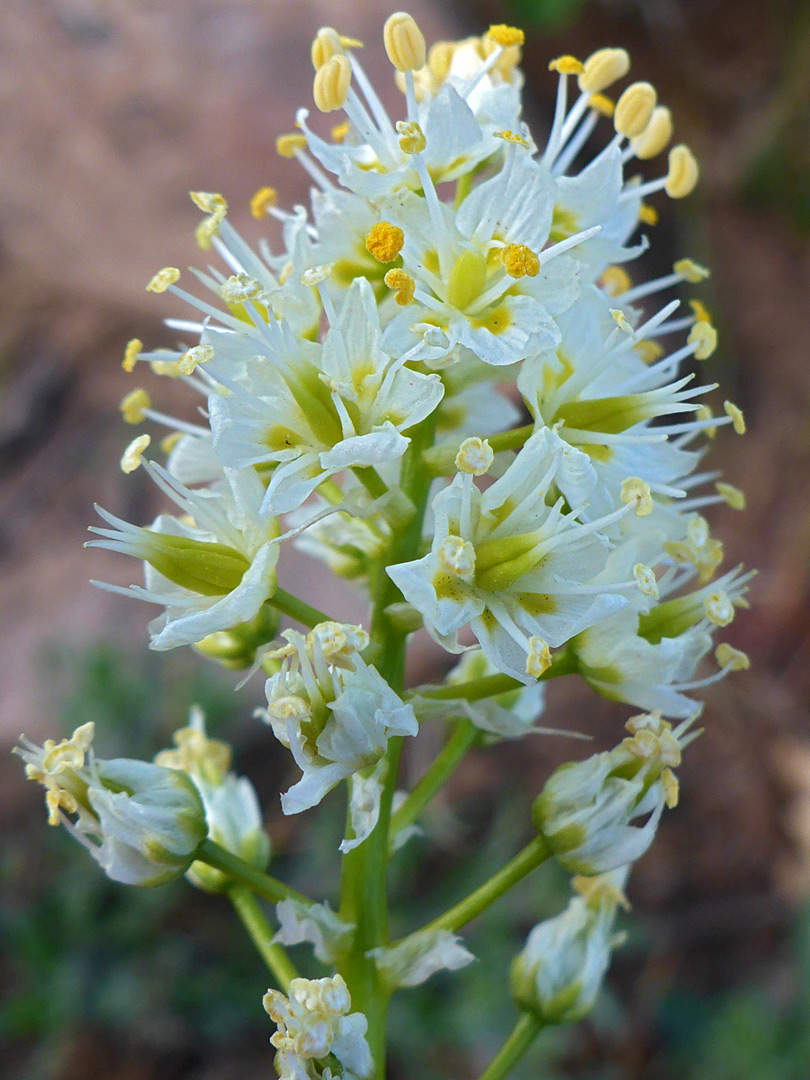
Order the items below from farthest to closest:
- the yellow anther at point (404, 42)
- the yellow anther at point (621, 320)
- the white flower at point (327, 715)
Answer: the yellow anther at point (404, 42) < the yellow anther at point (621, 320) < the white flower at point (327, 715)

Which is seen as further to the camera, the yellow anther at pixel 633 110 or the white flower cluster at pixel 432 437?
the yellow anther at pixel 633 110

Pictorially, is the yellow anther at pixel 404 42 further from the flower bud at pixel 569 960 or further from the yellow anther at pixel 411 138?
the flower bud at pixel 569 960

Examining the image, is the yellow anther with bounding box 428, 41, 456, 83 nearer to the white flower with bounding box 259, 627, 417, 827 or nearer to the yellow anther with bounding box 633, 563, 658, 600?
the yellow anther with bounding box 633, 563, 658, 600

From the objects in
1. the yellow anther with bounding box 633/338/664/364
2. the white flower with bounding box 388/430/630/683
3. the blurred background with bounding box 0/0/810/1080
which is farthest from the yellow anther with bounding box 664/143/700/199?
the blurred background with bounding box 0/0/810/1080

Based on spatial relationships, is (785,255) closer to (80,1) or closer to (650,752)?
(80,1)

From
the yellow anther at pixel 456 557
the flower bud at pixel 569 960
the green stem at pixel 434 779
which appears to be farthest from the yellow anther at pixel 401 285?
the flower bud at pixel 569 960

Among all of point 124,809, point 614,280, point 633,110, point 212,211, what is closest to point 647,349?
point 614,280
